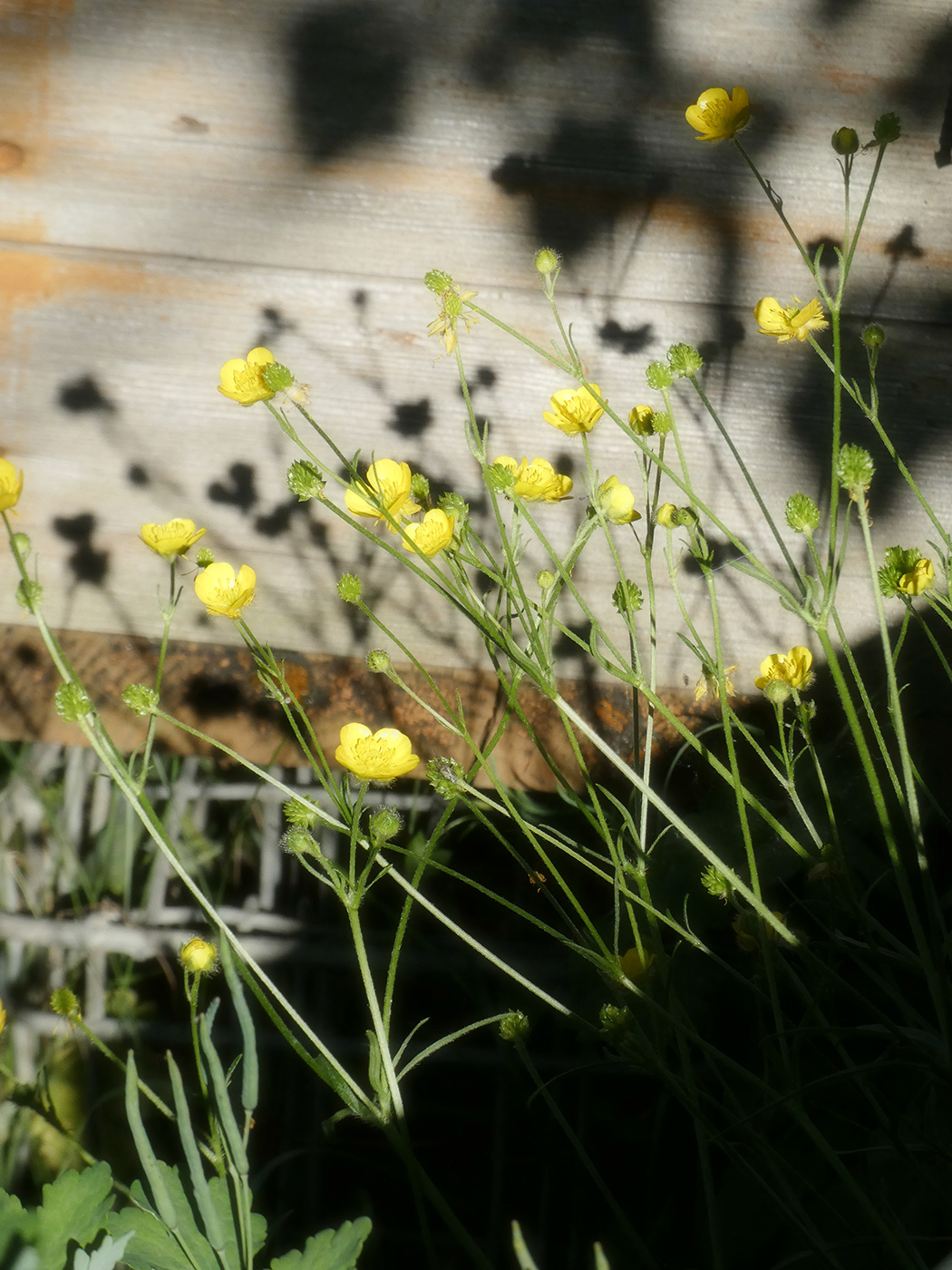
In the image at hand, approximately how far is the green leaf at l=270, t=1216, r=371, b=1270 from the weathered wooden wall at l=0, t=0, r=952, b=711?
27.4 inches

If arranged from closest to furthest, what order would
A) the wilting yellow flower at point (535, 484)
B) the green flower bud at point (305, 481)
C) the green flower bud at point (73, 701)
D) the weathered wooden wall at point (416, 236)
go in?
the green flower bud at point (73, 701), the green flower bud at point (305, 481), the wilting yellow flower at point (535, 484), the weathered wooden wall at point (416, 236)

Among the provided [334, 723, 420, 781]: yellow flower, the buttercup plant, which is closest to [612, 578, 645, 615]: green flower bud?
the buttercup plant

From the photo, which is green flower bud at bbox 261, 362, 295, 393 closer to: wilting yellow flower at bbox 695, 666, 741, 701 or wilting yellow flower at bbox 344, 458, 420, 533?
wilting yellow flower at bbox 344, 458, 420, 533

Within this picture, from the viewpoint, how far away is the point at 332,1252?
2.63 feet

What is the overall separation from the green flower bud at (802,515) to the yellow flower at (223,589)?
0.53m

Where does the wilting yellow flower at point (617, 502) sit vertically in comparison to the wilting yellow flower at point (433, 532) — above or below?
above

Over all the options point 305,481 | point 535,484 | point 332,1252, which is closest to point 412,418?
point 535,484

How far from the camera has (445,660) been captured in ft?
4.21

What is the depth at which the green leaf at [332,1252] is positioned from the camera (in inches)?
31.2

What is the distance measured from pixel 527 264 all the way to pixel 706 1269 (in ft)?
4.12

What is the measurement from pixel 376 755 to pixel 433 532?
237 mm

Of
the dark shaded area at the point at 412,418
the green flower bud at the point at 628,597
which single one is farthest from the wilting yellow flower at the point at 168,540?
the green flower bud at the point at 628,597

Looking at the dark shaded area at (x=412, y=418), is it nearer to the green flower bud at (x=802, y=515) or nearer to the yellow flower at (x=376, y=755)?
the yellow flower at (x=376, y=755)

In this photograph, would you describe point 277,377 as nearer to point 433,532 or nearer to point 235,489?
point 433,532
